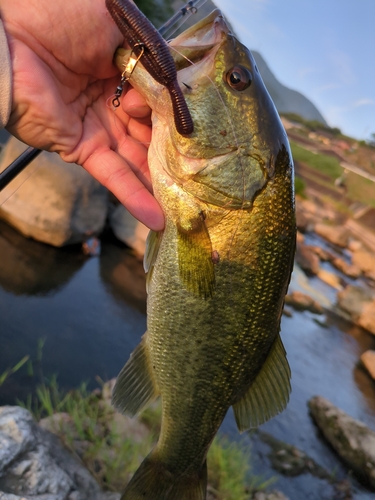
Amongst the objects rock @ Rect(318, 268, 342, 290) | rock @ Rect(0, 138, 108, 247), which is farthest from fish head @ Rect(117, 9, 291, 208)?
rock @ Rect(318, 268, 342, 290)

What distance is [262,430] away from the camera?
219 inches

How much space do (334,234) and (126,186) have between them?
67.3 feet

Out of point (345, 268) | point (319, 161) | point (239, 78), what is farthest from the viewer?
point (319, 161)

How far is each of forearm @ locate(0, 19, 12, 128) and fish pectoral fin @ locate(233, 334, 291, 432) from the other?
171 cm

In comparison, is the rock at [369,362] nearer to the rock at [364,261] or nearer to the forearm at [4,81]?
the forearm at [4,81]

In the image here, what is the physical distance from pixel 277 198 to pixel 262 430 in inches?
190

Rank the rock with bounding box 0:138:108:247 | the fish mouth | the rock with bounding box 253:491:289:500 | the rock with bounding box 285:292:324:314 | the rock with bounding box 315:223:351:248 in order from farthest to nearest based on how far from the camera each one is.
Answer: the rock with bounding box 315:223:351:248 → the rock with bounding box 285:292:324:314 → the rock with bounding box 0:138:108:247 → the rock with bounding box 253:491:289:500 → the fish mouth

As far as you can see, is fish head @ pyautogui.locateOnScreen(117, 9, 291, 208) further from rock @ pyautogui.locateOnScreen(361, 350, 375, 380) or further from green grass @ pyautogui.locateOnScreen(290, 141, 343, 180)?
green grass @ pyautogui.locateOnScreen(290, 141, 343, 180)

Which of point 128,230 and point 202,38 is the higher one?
point 202,38

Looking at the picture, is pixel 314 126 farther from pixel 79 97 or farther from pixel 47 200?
pixel 79 97

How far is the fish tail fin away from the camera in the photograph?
2041 mm

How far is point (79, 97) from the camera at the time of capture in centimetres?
218

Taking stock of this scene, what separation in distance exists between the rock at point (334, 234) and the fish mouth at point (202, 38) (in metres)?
20.4

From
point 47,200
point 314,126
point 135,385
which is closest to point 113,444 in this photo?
Answer: point 135,385
